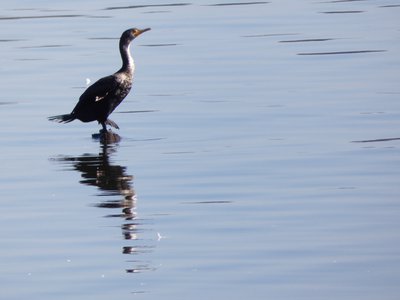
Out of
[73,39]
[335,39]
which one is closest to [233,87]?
[335,39]

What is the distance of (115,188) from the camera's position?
41.3ft

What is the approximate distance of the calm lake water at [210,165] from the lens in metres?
9.48

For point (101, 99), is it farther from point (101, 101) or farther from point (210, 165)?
point (210, 165)

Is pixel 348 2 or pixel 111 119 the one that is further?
pixel 348 2

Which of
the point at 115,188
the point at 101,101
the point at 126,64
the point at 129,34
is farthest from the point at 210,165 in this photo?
the point at 129,34

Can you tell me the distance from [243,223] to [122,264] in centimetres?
128

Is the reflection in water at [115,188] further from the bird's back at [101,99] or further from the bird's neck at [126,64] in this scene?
the bird's neck at [126,64]

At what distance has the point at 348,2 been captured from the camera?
26.8 m

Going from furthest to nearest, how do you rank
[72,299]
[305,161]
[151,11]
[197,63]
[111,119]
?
1. [151,11]
2. [197,63]
3. [111,119]
4. [305,161]
5. [72,299]

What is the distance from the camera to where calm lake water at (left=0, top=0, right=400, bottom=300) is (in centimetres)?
948

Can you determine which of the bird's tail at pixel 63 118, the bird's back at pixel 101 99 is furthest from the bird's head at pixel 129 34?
the bird's tail at pixel 63 118

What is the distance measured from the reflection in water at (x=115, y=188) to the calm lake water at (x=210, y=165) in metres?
0.02

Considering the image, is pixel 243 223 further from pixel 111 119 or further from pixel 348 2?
pixel 348 2

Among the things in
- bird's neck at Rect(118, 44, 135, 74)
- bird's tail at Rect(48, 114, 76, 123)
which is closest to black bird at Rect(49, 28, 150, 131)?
bird's tail at Rect(48, 114, 76, 123)
